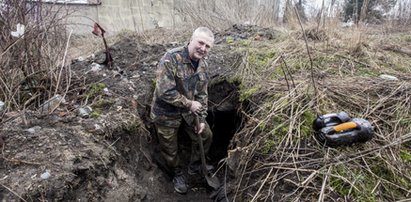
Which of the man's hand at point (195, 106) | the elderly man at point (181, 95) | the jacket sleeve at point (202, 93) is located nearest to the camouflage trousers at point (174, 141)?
the elderly man at point (181, 95)

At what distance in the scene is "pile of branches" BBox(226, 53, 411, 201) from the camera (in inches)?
84.4

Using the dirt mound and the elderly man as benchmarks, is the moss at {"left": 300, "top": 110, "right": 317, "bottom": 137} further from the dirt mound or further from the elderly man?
the dirt mound

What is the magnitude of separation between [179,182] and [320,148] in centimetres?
192

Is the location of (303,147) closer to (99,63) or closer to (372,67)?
(372,67)

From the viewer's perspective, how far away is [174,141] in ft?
11.8

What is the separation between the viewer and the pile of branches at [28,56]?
2.95 m

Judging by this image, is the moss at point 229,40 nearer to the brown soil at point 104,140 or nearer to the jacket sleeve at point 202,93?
the brown soil at point 104,140

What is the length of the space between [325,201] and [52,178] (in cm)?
Answer: 183

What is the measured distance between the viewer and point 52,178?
2.18 metres

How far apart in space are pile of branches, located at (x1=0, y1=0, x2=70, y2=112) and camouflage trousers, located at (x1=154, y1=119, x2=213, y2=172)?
1.12 meters

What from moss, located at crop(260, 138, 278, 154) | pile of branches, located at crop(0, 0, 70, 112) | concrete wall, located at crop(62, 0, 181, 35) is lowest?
moss, located at crop(260, 138, 278, 154)

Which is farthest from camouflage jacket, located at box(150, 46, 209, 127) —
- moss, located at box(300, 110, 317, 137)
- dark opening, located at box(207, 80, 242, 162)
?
moss, located at box(300, 110, 317, 137)

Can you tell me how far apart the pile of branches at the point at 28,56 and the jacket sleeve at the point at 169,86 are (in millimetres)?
959

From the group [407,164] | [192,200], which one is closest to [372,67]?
[407,164]
